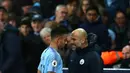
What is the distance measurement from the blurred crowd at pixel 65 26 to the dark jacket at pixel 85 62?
1.23 m

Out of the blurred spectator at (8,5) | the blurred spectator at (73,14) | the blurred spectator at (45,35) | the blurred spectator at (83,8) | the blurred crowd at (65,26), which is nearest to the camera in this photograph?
the blurred crowd at (65,26)

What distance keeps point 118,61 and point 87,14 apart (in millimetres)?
1239

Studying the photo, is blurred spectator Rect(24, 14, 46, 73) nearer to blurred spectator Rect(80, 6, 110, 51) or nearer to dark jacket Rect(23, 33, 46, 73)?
dark jacket Rect(23, 33, 46, 73)

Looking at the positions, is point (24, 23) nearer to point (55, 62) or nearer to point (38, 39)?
point (38, 39)

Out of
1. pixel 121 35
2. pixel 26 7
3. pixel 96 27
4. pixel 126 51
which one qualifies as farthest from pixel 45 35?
pixel 26 7

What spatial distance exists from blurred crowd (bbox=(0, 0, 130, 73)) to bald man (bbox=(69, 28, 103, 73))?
1.24 m

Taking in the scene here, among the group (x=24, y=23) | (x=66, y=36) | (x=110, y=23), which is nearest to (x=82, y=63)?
(x=66, y=36)

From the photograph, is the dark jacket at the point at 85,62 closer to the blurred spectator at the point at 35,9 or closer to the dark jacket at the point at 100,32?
the dark jacket at the point at 100,32

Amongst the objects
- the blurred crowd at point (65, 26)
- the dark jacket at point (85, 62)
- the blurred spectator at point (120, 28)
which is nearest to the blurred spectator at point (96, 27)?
the blurred crowd at point (65, 26)

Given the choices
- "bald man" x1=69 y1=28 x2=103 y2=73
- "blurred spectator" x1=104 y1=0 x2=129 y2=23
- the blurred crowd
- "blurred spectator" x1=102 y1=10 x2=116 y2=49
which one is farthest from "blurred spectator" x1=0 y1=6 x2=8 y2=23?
"blurred spectator" x1=104 y1=0 x2=129 y2=23

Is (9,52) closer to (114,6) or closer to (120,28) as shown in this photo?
(120,28)

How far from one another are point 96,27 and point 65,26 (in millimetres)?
936

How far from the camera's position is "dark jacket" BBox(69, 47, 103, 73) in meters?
7.85

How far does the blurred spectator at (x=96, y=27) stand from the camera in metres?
11.0
